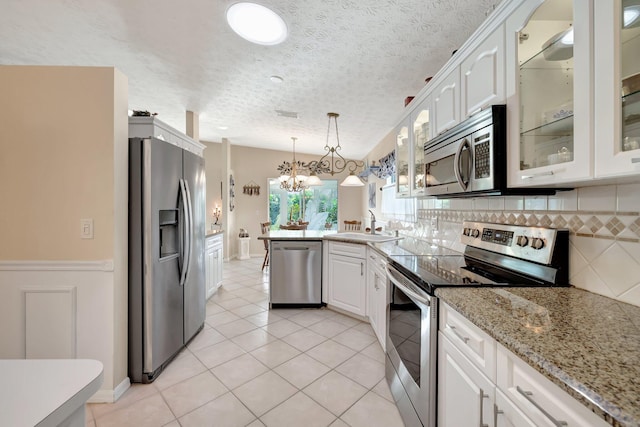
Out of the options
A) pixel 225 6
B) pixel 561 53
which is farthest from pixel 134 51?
pixel 561 53

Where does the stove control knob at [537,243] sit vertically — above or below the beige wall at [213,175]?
below

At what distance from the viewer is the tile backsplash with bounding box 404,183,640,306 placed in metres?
1.03

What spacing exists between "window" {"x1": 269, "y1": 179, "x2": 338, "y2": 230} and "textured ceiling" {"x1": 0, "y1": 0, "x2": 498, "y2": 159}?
147 inches

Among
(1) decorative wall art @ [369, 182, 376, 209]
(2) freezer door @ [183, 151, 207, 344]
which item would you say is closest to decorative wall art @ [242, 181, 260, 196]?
(1) decorative wall art @ [369, 182, 376, 209]

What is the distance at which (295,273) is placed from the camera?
3.38 m

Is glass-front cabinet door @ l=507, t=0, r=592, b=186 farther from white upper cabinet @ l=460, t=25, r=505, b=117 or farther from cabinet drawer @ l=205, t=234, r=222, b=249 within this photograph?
cabinet drawer @ l=205, t=234, r=222, b=249

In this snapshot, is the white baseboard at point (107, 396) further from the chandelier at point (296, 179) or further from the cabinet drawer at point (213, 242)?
the chandelier at point (296, 179)

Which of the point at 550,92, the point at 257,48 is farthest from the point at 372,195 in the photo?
the point at 550,92

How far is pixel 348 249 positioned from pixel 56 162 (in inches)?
101

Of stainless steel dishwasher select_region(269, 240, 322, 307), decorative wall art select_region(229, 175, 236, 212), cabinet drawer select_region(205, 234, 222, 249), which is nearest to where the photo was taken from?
stainless steel dishwasher select_region(269, 240, 322, 307)

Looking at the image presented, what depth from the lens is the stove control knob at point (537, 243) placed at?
4.26 feet

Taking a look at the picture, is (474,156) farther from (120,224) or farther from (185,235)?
(120,224)

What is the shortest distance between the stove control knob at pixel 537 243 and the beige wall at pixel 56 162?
252 cm

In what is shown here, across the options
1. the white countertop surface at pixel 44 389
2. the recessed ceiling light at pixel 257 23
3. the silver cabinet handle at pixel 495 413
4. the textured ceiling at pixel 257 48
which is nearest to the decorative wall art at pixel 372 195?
the textured ceiling at pixel 257 48
